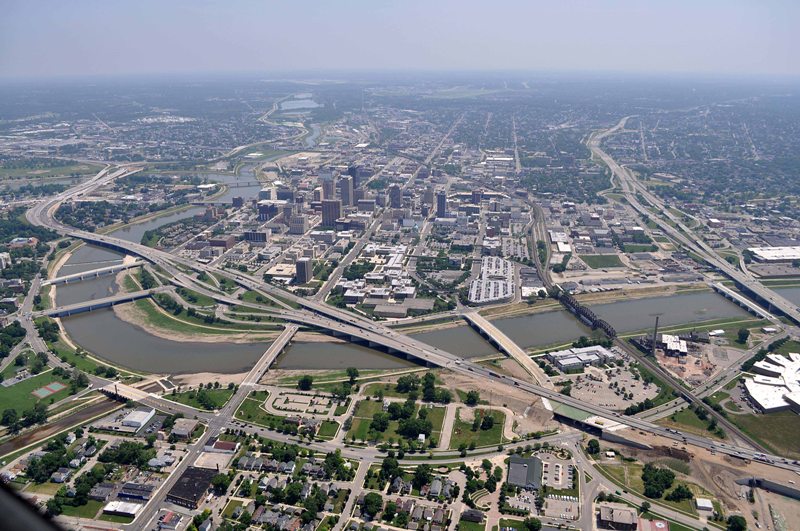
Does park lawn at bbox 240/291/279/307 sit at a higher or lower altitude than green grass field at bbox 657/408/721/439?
lower

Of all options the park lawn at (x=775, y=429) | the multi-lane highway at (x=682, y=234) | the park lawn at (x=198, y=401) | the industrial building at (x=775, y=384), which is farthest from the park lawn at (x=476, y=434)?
the multi-lane highway at (x=682, y=234)

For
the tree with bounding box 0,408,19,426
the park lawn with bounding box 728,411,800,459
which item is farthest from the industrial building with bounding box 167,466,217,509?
the park lawn with bounding box 728,411,800,459

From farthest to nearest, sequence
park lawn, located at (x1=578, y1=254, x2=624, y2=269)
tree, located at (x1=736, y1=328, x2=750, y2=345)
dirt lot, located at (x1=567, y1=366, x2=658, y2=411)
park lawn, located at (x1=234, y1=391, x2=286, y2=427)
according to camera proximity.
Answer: park lawn, located at (x1=578, y1=254, x2=624, y2=269)
tree, located at (x1=736, y1=328, x2=750, y2=345)
dirt lot, located at (x1=567, y1=366, x2=658, y2=411)
park lawn, located at (x1=234, y1=391, x2=286, y2=427)

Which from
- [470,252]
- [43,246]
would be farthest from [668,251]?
[43,246]

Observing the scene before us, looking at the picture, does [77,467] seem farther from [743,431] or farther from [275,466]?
[743,431]

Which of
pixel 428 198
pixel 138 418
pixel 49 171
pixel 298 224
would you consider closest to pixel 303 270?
pixel 298 224

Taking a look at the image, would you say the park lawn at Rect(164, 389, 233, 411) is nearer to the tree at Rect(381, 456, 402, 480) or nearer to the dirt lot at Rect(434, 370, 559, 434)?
the tree at Rect(381, 456, 402, 480)
